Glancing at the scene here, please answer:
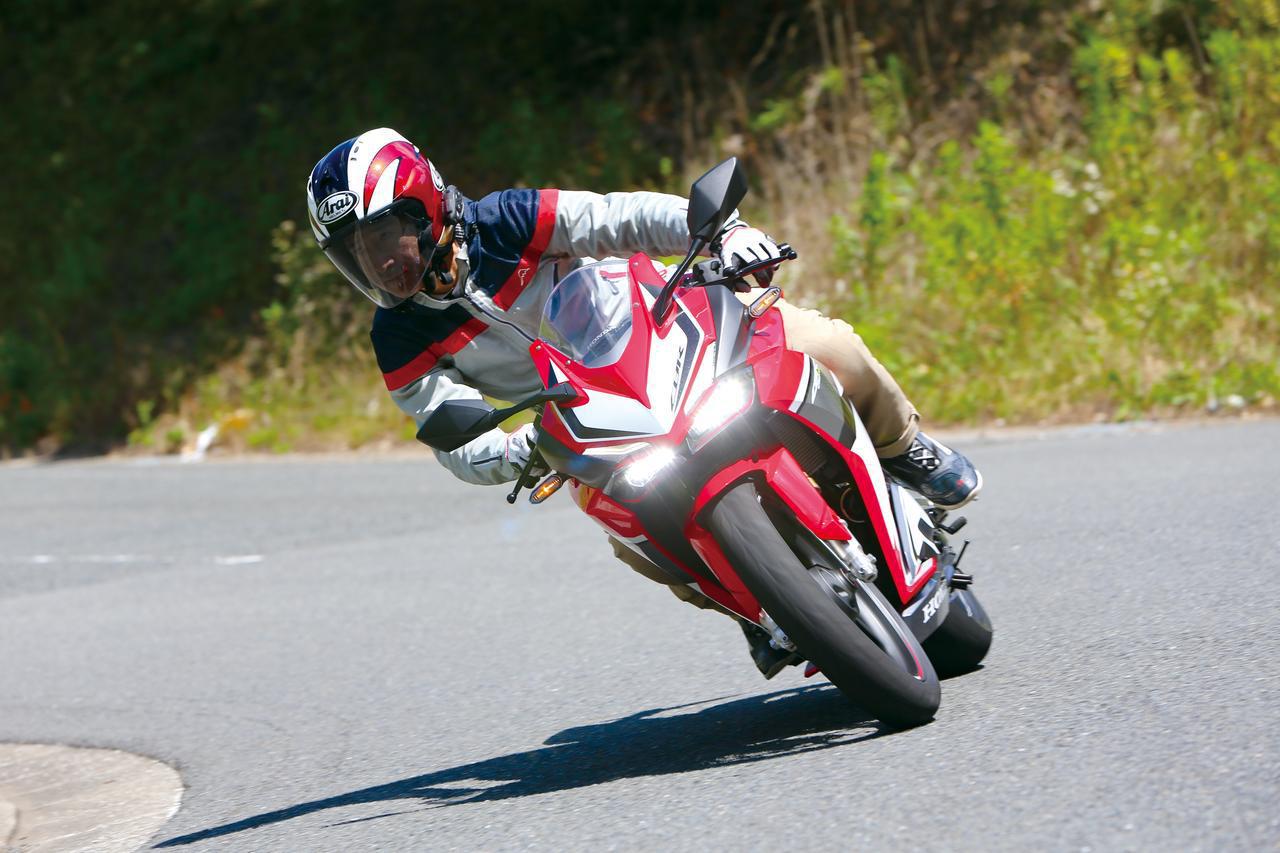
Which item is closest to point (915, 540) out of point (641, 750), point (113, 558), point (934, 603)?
point (934, 603)

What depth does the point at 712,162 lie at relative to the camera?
17.4 meters

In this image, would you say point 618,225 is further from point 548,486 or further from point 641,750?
point 641,750

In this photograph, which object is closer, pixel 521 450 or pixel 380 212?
pixel 521 450

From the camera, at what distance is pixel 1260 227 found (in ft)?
42.6

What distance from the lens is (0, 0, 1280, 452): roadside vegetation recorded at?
12.9 meters

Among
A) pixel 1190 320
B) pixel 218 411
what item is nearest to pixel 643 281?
pixel 1190 320

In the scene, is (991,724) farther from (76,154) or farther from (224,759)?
(76,154)

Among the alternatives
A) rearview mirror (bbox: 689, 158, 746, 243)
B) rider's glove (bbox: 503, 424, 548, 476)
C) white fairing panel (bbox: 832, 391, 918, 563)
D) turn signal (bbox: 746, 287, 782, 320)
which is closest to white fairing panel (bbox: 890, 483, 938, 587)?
white fairing panel (bbox: 832, 391, 918, 563)

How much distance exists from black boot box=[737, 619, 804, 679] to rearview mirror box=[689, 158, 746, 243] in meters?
1.11

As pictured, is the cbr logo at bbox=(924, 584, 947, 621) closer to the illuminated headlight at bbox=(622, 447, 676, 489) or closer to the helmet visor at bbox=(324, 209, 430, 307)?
the illuminated headlight at bbox=(622, 447, 676, 489)

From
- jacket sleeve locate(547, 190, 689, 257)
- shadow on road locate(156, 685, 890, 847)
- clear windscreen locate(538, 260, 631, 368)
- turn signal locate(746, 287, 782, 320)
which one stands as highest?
jacket sleeve locate(547, 190, 689, 257)

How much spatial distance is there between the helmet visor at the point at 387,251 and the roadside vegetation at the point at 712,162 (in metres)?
7.82

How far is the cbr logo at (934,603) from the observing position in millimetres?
4758

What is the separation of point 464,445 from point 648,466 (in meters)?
0.63
